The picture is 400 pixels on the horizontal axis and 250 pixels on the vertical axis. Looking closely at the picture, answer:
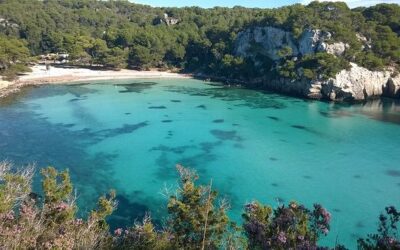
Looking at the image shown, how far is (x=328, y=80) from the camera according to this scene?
62.1 metres

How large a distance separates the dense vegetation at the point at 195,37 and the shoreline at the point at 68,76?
3185mm

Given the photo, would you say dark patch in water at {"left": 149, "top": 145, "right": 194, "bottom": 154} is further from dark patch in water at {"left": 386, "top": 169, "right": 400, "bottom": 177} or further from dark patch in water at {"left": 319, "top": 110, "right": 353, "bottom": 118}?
dark patch in water at {"left": 319, "top": 110, "right": 353, "bottom": 118}

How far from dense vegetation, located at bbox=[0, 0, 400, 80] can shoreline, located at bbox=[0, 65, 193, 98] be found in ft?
10.4

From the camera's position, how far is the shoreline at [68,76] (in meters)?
66.6

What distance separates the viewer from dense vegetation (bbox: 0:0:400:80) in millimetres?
66781

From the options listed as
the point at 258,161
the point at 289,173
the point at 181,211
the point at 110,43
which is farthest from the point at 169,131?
the point at 110,43

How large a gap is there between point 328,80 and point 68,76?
49.0m

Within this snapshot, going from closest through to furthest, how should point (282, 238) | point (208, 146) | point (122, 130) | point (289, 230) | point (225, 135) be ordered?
point (282, 238) → point (289, 230) → point (208, 146) → point (225, 135) → point (122, 130)

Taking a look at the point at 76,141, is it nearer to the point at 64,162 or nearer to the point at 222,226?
the point at 64,162

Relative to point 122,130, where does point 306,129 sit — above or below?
below

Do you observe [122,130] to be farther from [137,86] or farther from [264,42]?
[264,42]

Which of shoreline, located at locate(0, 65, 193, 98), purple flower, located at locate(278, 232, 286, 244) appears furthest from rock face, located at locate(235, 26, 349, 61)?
purple flower, located at locate(278, 232, 286, 244)

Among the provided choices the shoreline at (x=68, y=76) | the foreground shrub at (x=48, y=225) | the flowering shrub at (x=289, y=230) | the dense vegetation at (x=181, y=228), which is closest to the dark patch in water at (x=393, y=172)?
the dense vegetation at (x=181, y=228)

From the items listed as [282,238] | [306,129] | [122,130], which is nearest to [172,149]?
[122,130]
